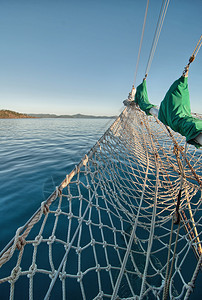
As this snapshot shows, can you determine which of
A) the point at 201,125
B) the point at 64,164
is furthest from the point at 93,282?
the point at 64,164

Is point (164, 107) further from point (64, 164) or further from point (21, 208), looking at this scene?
point (64, 164)

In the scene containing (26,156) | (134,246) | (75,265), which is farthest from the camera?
(26,156)

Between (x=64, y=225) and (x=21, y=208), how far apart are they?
1029mm

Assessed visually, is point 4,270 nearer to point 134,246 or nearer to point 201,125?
point 134,246

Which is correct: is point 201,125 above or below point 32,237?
above

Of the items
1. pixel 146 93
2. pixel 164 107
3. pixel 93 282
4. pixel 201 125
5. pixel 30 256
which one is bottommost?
pixel 93 282

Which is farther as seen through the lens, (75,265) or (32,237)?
(32,237)

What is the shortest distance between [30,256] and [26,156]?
4.82 meters

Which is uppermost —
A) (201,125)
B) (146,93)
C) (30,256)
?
(146,93)

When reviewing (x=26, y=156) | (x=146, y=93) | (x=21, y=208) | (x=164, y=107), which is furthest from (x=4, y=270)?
(x=146, y=93)

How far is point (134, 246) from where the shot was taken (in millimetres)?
1913

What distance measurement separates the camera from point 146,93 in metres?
5.47

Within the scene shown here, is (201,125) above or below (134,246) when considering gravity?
above

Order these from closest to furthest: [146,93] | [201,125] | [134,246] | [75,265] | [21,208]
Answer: [201,125]
[75,265]
[134,246]
[21,208]
[146,93]
